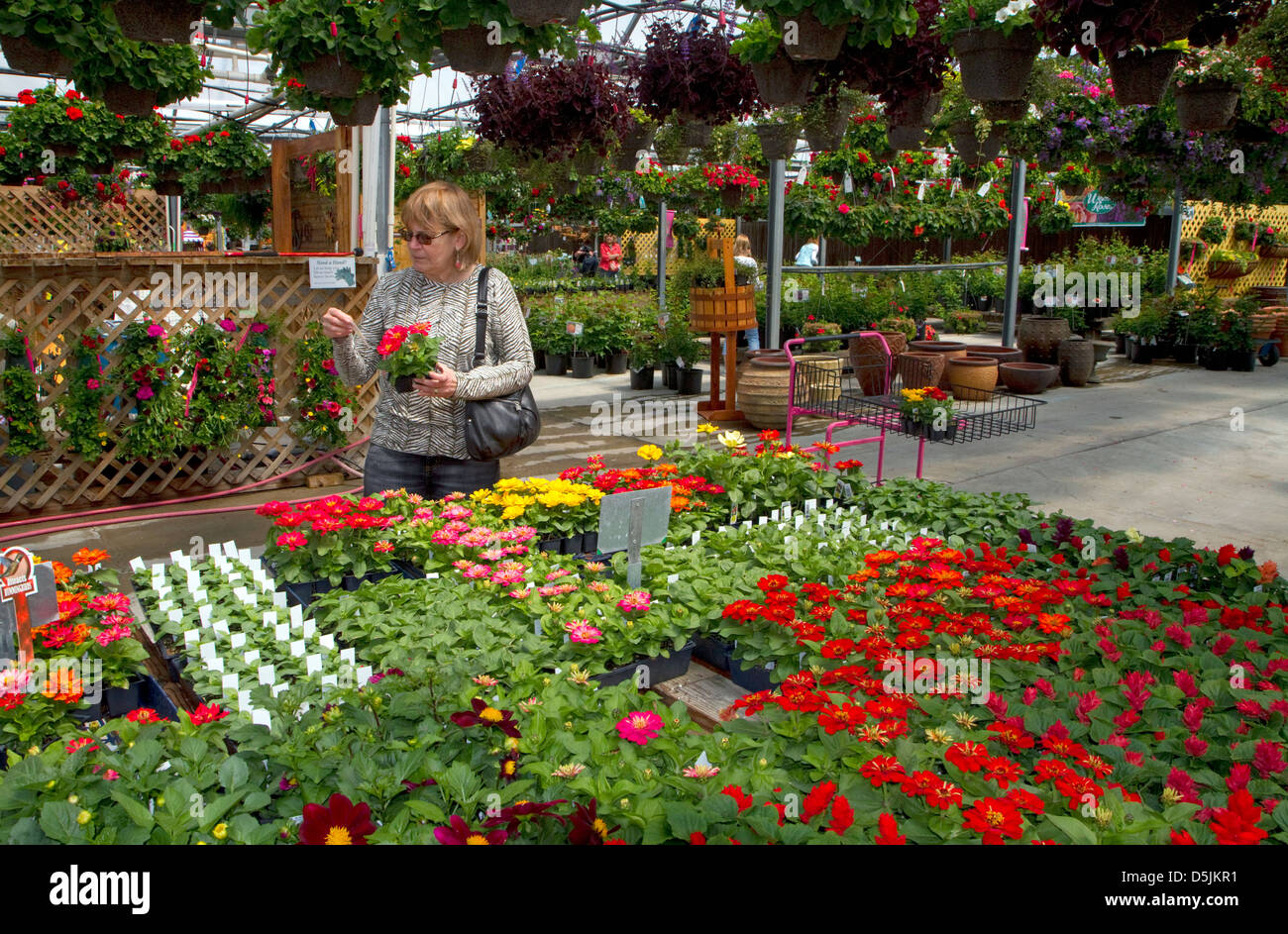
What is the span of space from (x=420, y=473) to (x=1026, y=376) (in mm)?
7341

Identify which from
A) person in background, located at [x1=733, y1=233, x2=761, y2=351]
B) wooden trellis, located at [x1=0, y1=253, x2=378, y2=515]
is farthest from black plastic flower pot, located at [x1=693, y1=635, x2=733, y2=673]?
person in background, located at [x1=733, y1=233, x2=761, y2=351]

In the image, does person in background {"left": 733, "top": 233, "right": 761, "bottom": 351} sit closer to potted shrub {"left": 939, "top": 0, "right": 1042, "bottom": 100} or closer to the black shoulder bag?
potted shrub {"left": 939, "top": 0, "right": 1042, "bottom": 100}

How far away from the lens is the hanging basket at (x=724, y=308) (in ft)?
25.4

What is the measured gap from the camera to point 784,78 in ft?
14.4

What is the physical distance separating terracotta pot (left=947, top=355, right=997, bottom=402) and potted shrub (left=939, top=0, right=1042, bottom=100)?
4493mm

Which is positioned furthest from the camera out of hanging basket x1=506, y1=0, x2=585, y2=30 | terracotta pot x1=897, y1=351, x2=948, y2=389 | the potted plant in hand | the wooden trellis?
terracotta pot x1=897, y1=351, x2=948, y2=389

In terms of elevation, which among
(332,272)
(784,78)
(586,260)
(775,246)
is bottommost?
(332,272)

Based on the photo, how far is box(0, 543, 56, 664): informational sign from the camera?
2.10m

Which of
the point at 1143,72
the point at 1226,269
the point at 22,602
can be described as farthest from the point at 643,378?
the point at 1226,269

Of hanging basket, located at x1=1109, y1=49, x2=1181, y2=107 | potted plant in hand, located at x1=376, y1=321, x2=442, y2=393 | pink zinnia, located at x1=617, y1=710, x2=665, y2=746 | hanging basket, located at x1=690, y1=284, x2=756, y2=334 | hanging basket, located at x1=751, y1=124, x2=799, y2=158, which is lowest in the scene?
pink zinnia, located at x1=617, y1=710, x2=665, y2=746

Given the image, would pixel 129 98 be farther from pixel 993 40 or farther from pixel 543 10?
pixel 993 40

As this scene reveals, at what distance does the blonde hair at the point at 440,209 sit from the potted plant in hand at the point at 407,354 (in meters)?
0.29

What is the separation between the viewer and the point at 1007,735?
1.79m
